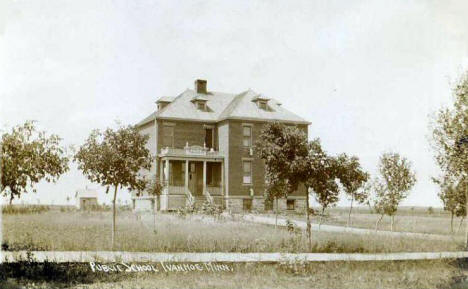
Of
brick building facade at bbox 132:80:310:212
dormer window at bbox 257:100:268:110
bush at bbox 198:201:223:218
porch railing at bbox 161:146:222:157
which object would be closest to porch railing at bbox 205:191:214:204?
brick building facade at bbox 132:80:310:212

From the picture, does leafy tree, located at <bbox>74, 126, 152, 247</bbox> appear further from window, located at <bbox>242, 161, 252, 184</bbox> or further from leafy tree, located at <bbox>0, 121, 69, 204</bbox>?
window, located at <bbox>242, 161, 252, 184</bbox>

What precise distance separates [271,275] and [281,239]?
623 centimetres

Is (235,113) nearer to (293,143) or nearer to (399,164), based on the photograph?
(399,164)

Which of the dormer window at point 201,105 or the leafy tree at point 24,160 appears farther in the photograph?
the dormer window at point 201,105

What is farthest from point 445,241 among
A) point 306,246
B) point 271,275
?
point 271,275

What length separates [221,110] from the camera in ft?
143

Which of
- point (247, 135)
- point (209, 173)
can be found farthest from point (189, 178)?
point (247, 135)

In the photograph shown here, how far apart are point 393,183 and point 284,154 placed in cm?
1419

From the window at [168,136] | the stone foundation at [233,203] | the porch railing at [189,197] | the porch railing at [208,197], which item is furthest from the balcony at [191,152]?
the stone foundation at [233,203]

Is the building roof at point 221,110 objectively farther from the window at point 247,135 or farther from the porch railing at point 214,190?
the porch railing at point 214,190

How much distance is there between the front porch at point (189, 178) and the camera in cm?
3875

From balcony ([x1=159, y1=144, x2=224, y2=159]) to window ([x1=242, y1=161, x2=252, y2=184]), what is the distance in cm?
204

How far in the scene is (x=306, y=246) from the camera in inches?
736

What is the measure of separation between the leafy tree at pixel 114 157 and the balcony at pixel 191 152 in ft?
64.4
